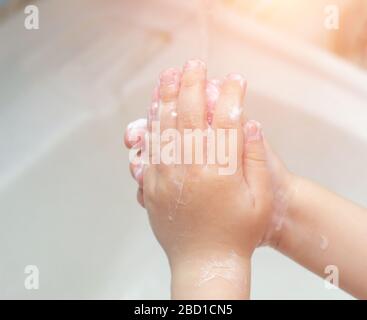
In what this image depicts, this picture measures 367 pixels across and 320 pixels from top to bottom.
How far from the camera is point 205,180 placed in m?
0.53

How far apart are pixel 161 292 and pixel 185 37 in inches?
17.7

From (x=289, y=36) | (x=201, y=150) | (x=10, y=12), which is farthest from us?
(x=289, y=36)

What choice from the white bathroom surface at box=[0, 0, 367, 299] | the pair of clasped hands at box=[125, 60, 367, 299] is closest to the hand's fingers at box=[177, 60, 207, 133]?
the pair of clasped hands at box=[125, 60, 367, 299]

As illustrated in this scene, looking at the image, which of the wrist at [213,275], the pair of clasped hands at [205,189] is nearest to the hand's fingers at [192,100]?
the pair of clasped hands at [205,189]

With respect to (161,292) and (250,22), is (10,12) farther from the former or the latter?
(161,292)

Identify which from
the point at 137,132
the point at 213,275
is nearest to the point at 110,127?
the point at 137,132

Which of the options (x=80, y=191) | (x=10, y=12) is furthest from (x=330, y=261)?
(x=10, y=12)

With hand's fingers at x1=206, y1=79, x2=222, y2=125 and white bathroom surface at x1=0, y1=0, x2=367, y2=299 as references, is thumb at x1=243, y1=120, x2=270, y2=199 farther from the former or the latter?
white bathroom surface at x1=0, y1=0, x2=367, y2=299

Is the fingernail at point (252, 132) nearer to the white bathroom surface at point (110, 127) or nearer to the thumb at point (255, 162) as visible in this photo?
the thumb at point (255, 162)

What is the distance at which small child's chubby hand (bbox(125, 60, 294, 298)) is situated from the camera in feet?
1.73

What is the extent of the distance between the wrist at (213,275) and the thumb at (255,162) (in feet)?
0.21

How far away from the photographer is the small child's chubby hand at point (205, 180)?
53cm

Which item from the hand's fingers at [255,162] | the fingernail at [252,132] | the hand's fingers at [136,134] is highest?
the hand's fingers at [136,134]

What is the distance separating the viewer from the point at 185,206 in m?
0.53
